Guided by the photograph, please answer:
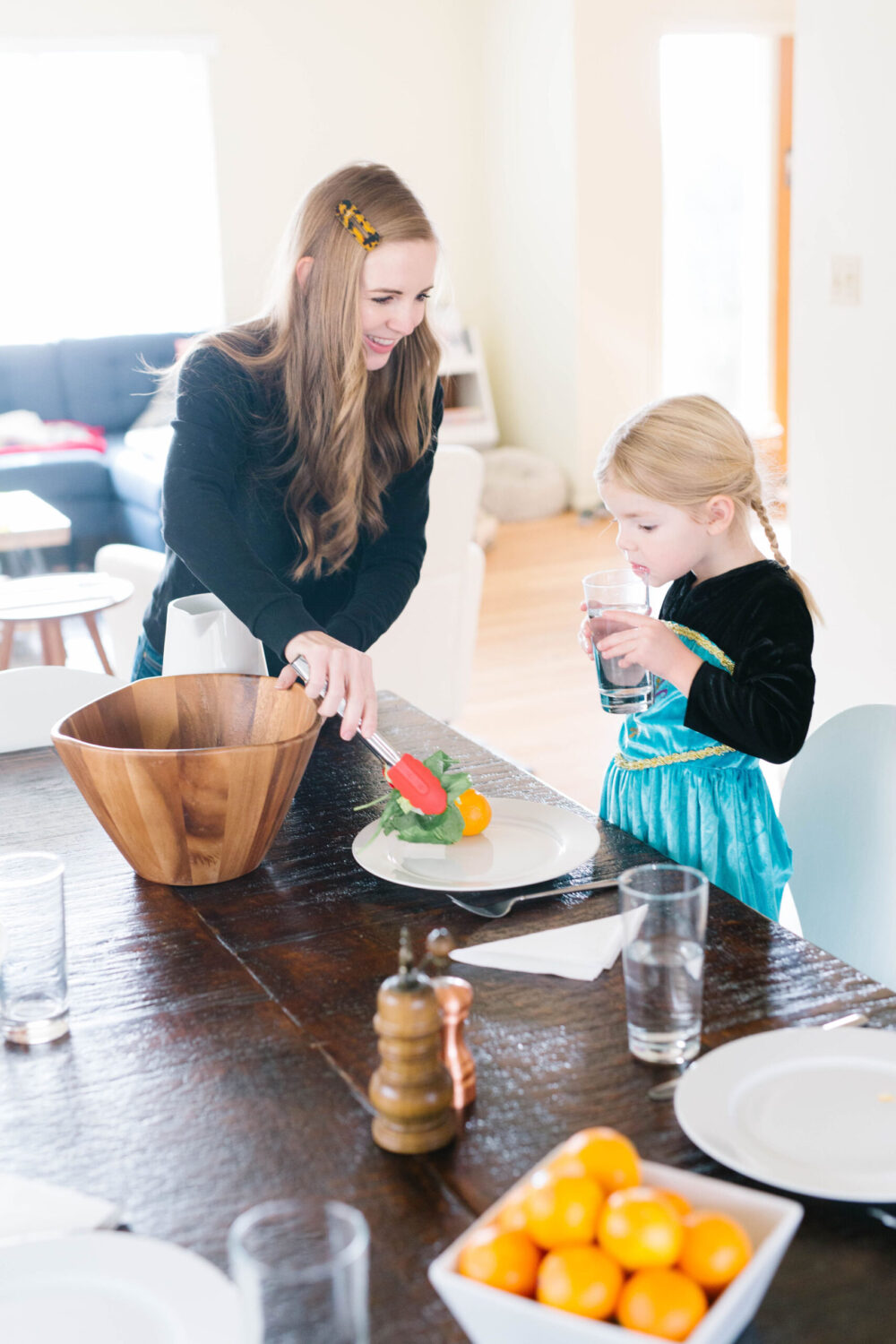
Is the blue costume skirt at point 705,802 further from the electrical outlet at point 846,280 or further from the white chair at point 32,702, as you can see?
the electrical outlet at point 846,280

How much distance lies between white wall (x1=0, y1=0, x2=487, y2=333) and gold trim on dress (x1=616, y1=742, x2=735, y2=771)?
5.60m

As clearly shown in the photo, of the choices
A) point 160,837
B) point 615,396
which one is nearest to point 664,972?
point 160,837

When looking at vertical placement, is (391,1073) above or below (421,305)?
below

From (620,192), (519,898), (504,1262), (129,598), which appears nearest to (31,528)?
(129,598)

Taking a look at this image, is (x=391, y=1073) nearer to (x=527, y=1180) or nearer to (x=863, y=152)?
(x=527, y=1180)

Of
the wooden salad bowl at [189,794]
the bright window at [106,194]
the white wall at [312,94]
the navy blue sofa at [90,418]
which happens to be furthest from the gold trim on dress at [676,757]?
the bright window at [106,194]

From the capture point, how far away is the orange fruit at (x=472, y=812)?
1277 mm

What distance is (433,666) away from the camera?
11.7 feet

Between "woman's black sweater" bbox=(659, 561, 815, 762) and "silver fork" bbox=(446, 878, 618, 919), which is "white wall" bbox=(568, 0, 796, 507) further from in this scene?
"silver fork" bbox=(446, 878, 618, 919)

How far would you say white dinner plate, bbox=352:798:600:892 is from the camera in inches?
46.4

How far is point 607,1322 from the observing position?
60 centimetres

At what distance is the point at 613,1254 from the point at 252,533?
117 centimetres

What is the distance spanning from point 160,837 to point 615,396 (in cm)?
595

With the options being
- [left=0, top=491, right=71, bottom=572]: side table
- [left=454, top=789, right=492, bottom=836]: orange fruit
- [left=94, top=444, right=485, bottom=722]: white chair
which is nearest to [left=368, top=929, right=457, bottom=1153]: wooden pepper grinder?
[left=454, top=789, right=492, bottom=836]: orange fruit
